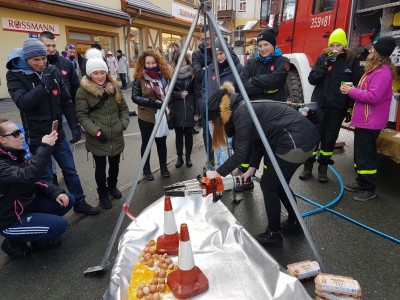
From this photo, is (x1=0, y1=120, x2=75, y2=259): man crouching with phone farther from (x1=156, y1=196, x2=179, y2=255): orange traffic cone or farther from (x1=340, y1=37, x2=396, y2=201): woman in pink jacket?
(x1=340, y1=37, x2=396, y2=201): woman in pink jacket

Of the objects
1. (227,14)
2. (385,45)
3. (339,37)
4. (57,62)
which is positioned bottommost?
(57,62)

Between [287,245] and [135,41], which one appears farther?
[135,41]

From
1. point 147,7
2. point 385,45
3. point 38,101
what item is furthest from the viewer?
point 147,7

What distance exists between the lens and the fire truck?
3931 millimetres

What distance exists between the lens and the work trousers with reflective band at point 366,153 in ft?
11.4

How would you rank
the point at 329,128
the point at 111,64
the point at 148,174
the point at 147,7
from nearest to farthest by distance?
the point at 329,128 → the point at 148,174 → the point at 111,64 → the point at 147,7

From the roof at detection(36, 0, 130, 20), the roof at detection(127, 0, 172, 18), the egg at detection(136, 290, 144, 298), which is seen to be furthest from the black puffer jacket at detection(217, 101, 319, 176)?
the roof at detection(127, 0, 172, 18)

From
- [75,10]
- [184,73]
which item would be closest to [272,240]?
[184,73]

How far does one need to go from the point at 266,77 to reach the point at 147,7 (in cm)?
1295

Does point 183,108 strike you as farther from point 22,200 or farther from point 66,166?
point 22,200

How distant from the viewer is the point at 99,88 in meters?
3.33

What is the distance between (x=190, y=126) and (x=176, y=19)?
47.6 feet

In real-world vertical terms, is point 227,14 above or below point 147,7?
above

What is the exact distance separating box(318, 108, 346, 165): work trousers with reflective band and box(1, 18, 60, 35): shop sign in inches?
396
